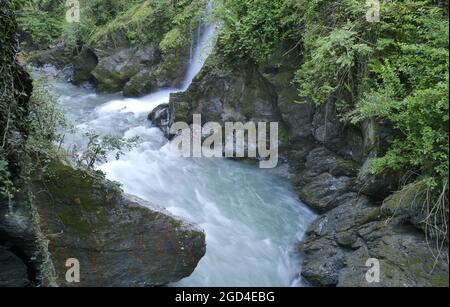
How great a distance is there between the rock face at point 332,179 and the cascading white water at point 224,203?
380mm

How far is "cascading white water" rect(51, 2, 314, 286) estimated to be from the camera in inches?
253

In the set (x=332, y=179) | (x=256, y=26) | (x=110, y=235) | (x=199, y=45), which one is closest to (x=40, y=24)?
(x=199, y=45)

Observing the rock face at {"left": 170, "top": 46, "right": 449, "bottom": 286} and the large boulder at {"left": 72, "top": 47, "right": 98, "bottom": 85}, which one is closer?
the rock face at {"left": 170, "top": 46, "right": 449, "bottom": 286}

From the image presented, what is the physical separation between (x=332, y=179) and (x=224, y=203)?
206 cm

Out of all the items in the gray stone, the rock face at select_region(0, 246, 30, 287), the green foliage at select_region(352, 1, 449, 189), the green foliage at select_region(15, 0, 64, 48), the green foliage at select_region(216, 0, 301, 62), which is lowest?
the rock face at select_region(0, 246, 30, 287)

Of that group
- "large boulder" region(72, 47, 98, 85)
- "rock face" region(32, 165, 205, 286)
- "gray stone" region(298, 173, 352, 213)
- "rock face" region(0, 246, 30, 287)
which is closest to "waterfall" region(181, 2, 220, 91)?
"large boulder" region(72, 47, 98, 85)

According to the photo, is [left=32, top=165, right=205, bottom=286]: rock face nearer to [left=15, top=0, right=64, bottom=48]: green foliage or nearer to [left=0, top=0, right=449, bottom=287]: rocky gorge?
[left=0, top=0, right=449, bottom=287]: rocky gorge

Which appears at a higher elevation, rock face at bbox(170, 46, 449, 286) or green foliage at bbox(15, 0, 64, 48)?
green foliage at bbox(15, 0, 64, 48)

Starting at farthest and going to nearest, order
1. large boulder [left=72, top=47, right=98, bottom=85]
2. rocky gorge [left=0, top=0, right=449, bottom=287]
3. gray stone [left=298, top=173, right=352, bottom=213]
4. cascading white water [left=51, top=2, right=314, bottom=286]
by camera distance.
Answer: large boulder [left=72, top=47, right=98, bottom=85], gray stone [left=298, top=173, right=352, bottom=213], cascading white water [left=51, top=2, right=314, bottom=286], rocky gorge [left=0, top=0, right=449, bottom=287]

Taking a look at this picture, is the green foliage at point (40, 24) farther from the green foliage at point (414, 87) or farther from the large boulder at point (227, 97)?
the green foliage at point (414, 87)

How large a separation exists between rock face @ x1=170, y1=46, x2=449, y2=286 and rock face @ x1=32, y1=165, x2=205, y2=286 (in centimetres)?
208

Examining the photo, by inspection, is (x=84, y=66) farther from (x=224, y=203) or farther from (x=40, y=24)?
(x=224, y=203)

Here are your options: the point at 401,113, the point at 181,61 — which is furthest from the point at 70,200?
the point at 181,61

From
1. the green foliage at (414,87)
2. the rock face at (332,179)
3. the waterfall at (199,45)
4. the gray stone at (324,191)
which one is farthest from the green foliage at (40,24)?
the green foliage at (414,87)
